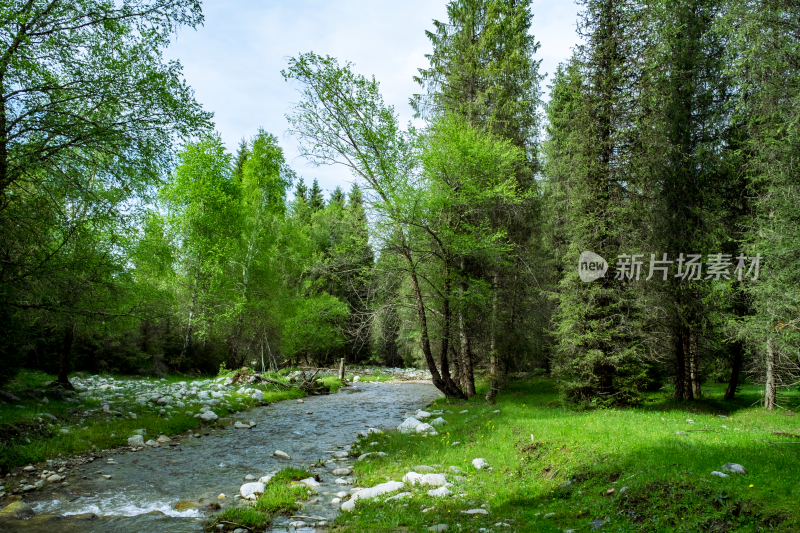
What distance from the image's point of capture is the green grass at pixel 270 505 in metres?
5.63

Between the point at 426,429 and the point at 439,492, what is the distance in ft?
15.4

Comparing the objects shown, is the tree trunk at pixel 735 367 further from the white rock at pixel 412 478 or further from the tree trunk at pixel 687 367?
the white rock at pixel 412 478

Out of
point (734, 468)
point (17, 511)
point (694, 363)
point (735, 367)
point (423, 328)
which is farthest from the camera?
point (694, 363)

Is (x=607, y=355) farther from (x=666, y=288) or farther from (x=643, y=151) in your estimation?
(x=643, y=151)

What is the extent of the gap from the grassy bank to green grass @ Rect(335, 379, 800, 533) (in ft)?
18.3

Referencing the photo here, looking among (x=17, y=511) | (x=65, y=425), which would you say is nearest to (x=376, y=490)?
(x=17, y=511)

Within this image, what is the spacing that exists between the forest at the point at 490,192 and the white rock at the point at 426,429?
14.1 ft

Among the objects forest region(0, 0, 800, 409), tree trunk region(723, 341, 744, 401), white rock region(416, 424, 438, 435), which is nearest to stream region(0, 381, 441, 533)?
white rock region(416, 424, 438, 435)

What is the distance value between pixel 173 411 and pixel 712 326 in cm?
1806

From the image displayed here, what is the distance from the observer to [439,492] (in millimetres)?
6320

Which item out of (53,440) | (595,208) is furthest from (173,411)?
(595,208)

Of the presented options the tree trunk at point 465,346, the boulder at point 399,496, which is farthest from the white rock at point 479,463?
the tree trunk at point 465,346

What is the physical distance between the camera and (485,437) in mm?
9430

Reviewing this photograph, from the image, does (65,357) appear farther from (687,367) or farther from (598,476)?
(687,367)
